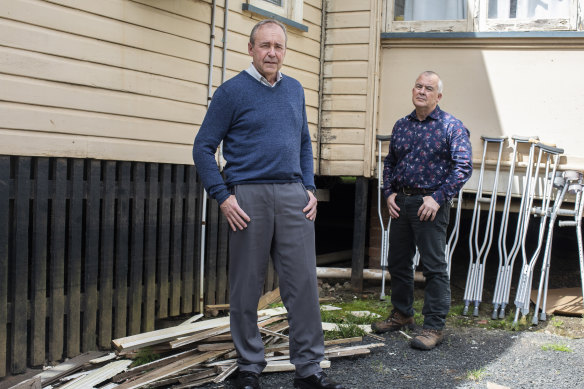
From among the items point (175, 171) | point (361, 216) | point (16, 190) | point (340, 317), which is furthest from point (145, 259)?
point (361, 216)

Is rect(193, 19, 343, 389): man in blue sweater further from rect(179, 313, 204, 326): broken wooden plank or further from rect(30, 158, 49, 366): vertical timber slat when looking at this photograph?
rect(179, 313, 204, 326): broken wooden plank

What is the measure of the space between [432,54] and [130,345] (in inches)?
178

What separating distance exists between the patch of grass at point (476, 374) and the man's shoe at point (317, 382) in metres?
1.09

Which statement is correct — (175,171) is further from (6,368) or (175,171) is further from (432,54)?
(432,54)

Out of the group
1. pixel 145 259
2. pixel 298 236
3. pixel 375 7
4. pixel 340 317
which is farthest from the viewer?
pixel 375 7

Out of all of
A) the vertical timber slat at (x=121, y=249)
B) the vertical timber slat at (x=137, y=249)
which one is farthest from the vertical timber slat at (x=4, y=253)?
the vertical timber slat at (x=137, y=249)

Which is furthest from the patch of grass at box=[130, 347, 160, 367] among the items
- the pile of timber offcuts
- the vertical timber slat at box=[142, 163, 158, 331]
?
the vertical timber slat at box=[142, 163, 158, 331]

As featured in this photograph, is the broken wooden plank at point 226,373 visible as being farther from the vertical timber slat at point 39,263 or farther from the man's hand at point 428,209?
the man's hand at point 428,209

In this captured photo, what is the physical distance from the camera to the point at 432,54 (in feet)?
22.4

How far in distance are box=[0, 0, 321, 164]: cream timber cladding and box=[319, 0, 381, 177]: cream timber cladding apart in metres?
1.24

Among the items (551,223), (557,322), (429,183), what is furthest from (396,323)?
(551,223)

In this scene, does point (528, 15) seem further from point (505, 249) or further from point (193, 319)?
point (193, 319)

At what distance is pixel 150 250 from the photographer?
520 centimetres

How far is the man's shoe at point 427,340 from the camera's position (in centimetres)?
471
